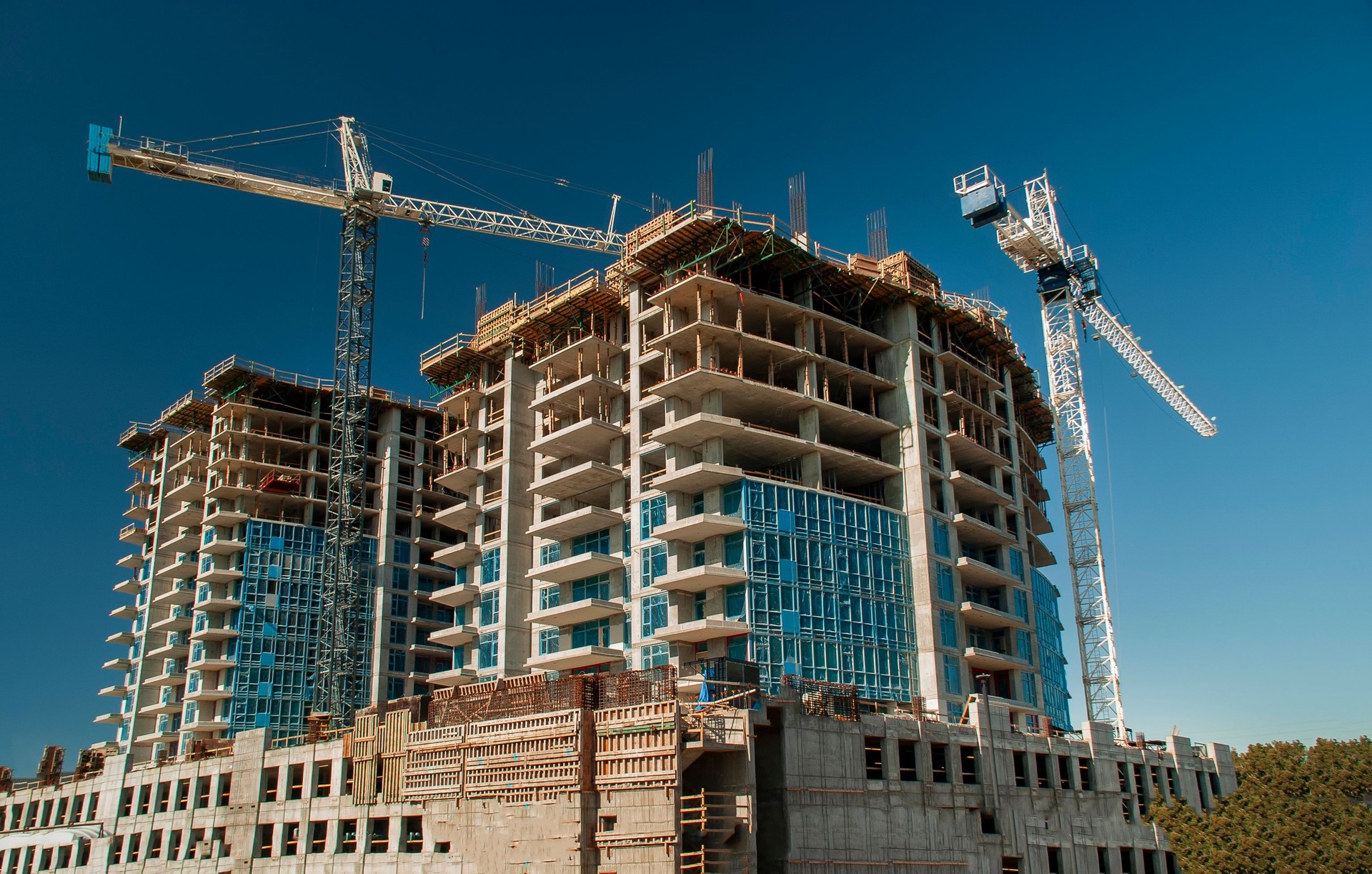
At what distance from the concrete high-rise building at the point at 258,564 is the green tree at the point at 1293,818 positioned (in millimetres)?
68300

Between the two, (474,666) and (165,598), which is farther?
(165,598)

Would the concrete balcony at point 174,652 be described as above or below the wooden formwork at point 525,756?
above

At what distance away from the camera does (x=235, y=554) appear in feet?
335

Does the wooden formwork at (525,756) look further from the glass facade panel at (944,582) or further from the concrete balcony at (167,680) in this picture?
the concrete balcony at (167,680)

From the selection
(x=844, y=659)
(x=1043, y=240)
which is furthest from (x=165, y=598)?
(x=1043, y=240)

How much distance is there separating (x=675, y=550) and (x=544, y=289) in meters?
28.5

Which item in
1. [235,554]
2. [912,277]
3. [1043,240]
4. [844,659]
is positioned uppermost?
[1043,240]

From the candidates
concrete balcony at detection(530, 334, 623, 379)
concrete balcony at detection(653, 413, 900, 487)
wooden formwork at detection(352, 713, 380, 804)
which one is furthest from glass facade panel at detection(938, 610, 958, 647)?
wooden formwork at detection(352, 713, 380, 804)

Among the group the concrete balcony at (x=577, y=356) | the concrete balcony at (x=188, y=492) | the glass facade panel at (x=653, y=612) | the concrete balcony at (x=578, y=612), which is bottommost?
the glass facade panel at (x=653, y=612)

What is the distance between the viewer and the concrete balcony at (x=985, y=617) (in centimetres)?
7531

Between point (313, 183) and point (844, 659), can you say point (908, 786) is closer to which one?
point (844, 659)

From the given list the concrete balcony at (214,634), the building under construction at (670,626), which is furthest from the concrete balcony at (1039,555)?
the concrete balcony at (214,634)

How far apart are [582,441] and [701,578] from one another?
1793 centimetres

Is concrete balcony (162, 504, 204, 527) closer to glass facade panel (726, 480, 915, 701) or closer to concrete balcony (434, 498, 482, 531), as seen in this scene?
concrete balcony (434, 498, 482, 531)
